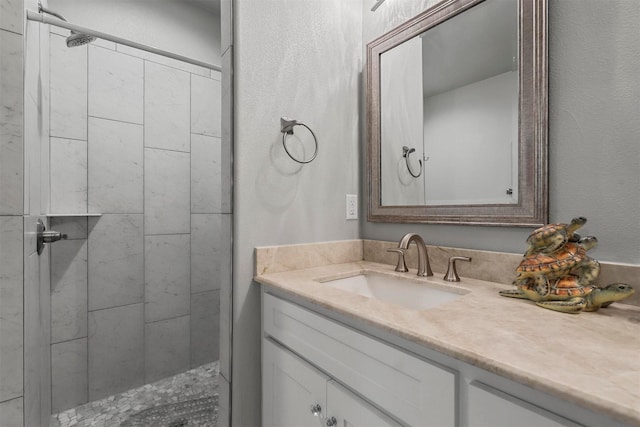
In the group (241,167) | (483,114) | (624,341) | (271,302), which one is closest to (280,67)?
(241,167)

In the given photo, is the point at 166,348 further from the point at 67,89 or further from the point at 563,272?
the point at 563,272

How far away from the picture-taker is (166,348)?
1.92 m

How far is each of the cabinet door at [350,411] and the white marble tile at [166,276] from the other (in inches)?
58.2

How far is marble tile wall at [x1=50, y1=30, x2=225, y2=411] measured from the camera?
1.61 meters

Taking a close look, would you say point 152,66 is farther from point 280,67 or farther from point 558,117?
point 558,117

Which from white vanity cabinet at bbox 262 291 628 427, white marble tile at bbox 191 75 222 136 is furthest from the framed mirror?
white marble tile at bbox 191 75 222 136

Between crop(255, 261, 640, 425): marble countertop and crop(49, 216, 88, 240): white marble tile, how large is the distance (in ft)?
4.68

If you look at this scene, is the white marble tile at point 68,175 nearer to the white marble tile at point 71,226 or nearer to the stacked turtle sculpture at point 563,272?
the white marble tile at point 71,226

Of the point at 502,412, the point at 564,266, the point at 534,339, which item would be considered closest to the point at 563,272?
the point at 564,266

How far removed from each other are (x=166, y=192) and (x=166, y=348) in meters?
0.98

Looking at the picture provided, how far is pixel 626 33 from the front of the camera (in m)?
0.80

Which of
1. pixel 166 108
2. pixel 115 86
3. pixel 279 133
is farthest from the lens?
pixel 166 108

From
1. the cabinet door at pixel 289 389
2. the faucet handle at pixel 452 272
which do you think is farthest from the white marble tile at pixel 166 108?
the faucet handle at pixel 452 272

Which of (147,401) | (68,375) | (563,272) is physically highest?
(563,272)
